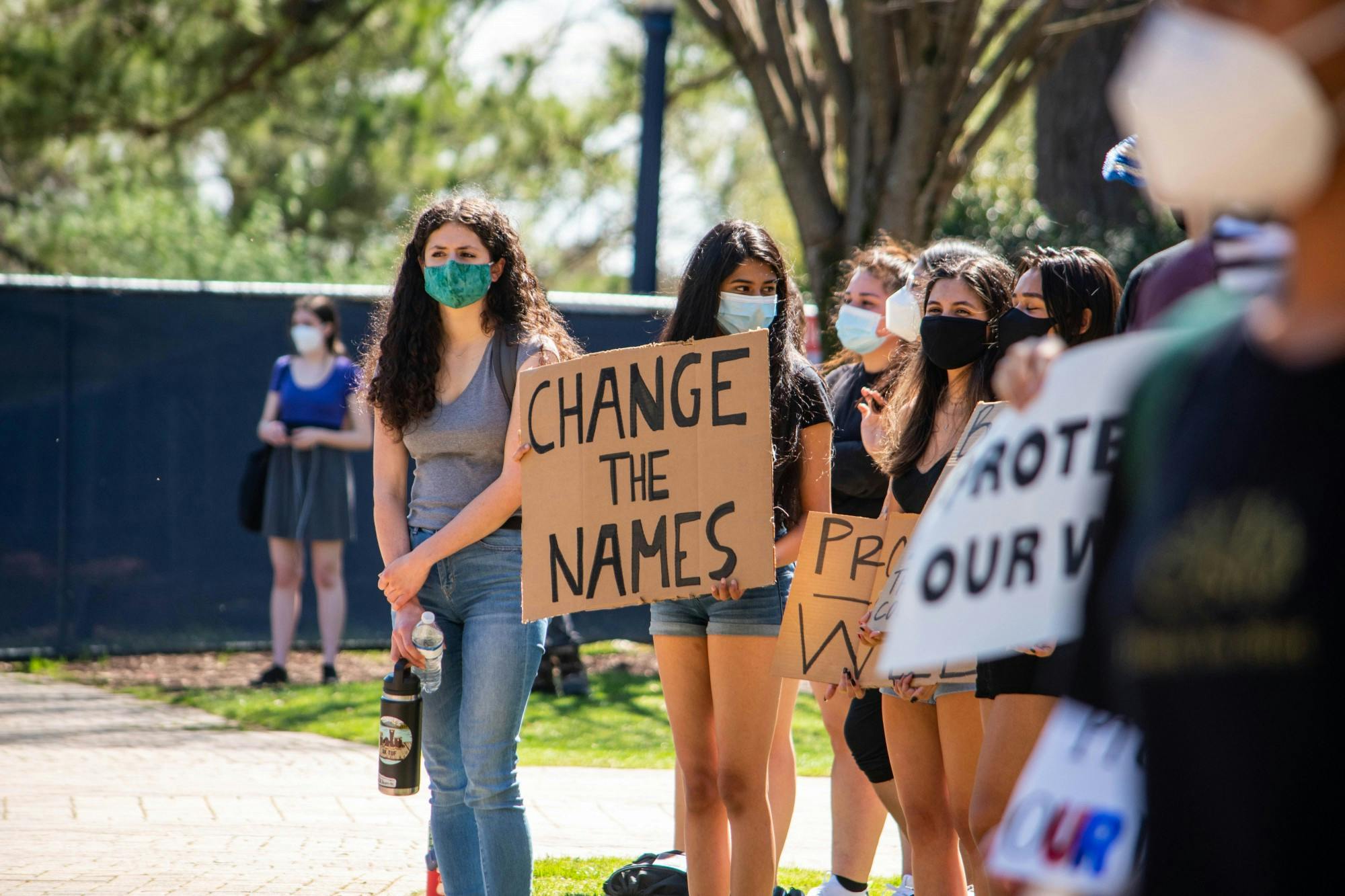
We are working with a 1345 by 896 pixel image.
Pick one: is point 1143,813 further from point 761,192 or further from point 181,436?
point 761,192

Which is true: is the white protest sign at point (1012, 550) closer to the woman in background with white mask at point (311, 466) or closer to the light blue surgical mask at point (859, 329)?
the light blue surgical mask at point (859, 329)

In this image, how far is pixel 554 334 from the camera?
4578 millimetres

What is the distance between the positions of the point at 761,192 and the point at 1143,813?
95.1 ft

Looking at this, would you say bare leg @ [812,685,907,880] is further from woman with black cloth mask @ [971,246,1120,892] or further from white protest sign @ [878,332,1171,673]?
white protest sign @ [878,332,1171,673]

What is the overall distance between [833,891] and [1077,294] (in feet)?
6.94

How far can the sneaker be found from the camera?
4941mm

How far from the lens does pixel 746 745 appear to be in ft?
13.8

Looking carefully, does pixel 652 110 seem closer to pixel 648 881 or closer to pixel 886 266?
pixel 886 266

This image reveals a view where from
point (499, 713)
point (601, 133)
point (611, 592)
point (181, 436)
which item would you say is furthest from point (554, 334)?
point (601, 133)

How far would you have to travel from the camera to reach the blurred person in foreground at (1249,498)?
166cm

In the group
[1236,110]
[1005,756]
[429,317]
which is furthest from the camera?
[429,317]

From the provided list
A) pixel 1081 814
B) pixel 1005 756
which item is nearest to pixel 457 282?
pixel 1005 756

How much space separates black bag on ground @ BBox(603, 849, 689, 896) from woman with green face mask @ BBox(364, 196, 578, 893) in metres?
0.70

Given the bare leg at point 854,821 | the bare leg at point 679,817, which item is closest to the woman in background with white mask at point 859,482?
the bare leg at point 854,821
